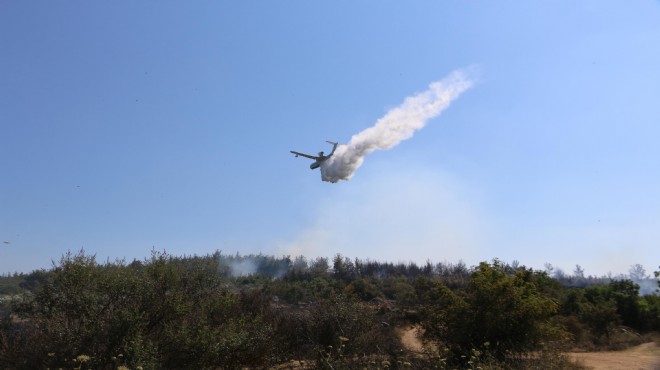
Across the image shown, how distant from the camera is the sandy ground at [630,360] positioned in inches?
723

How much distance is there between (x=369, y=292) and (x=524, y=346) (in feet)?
130

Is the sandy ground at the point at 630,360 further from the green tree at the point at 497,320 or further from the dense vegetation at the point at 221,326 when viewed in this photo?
the green tree at the point at 497,320

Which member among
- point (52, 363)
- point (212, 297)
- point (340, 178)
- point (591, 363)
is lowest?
point (591, 363)

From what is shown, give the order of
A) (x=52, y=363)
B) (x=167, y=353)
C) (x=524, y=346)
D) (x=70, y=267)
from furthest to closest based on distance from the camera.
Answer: (x=524, y=346), (x=70, y=267), (x=167, y=353), (x=52, y=363)

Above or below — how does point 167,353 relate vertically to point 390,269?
below

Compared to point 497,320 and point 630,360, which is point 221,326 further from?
point 630,360

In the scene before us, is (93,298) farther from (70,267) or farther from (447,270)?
(447,270)

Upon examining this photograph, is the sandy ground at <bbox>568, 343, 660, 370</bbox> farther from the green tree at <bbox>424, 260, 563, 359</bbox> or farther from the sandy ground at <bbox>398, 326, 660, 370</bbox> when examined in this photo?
the green tree at <bbox>424, 260, 563, 359</bbox>

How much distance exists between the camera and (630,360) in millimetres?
20484

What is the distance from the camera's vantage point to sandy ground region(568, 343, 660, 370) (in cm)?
1837

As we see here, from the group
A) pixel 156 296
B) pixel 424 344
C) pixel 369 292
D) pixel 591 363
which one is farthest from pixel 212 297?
pixel 369 292

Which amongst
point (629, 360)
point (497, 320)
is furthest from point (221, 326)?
point (629, 360)

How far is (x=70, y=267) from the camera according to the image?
1472cm

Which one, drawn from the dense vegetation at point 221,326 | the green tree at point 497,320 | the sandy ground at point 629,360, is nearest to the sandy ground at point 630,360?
the sandy ground at point 629,360
